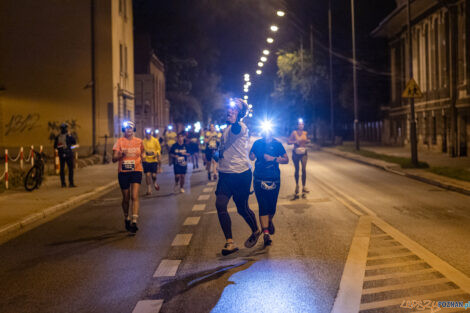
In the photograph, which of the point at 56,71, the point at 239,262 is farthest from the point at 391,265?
the point at 56,71

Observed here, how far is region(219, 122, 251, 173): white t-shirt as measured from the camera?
7.64 metres

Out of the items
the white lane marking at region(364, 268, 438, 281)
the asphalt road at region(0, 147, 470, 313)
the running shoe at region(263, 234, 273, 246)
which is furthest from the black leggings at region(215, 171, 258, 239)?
the white lane marking at region(364, 268, 438, 281)

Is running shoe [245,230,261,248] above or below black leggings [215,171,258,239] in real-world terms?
below

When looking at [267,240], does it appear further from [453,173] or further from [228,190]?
[453,173]

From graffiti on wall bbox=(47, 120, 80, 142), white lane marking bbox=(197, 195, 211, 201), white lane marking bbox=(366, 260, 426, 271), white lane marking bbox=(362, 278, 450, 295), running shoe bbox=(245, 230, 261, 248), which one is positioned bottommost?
white lane marking bbox=(362, 278, 450, 295)

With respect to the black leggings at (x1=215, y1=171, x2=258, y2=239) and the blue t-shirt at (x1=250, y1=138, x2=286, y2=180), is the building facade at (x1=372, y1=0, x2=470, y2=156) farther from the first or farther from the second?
the black leggings at (x1=215, y1=171, x2=258, y2=239)

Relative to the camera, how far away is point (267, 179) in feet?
27.0

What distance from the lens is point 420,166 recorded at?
912 inches

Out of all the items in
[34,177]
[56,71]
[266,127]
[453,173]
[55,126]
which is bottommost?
[453,173]

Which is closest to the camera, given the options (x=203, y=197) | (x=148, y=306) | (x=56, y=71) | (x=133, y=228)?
(x=148, y=306)

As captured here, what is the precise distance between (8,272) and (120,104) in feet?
93.3

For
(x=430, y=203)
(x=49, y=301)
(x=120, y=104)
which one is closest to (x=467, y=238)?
(x=430, y=203)

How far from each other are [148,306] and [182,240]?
3447 mm

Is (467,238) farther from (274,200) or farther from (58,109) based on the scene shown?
(58,109)
